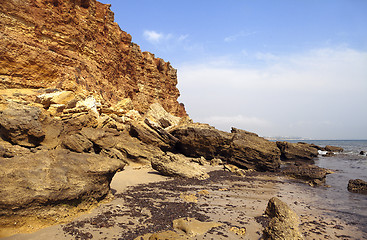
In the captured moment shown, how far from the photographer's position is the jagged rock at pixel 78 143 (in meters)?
11.0

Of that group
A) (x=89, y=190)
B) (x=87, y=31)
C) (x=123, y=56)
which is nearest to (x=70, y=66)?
(x=87, y=31)

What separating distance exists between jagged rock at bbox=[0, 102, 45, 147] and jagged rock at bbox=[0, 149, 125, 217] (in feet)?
15.4

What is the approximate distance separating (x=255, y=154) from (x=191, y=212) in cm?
1201

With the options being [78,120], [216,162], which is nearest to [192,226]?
[78,120]

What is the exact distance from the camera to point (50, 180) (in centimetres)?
546

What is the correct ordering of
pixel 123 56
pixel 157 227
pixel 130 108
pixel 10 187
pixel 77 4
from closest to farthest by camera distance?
pixel 10 187 → pixel 157 227 → pixel 130 108 → pixel 77 4 → pixel 123 56

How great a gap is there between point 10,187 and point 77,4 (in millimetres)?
26332

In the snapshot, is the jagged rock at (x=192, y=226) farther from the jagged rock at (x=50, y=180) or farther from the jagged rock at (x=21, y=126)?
the jagged rock at (x=21, y=126)

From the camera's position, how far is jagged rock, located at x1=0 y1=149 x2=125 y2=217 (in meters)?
4.80

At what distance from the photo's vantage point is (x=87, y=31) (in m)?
24.4

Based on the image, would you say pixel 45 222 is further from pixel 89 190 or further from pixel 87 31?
pixel 87 31

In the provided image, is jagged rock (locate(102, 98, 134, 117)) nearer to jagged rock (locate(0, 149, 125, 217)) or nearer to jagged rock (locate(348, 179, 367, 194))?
jagged rock (locate(0, 149, 125, 217))

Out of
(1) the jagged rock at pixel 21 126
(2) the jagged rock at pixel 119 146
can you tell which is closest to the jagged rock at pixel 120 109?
(2) the jagged rock at pixel 119 146

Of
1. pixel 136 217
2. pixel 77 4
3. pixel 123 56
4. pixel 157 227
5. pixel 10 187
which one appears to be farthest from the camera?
pixel 123 56
